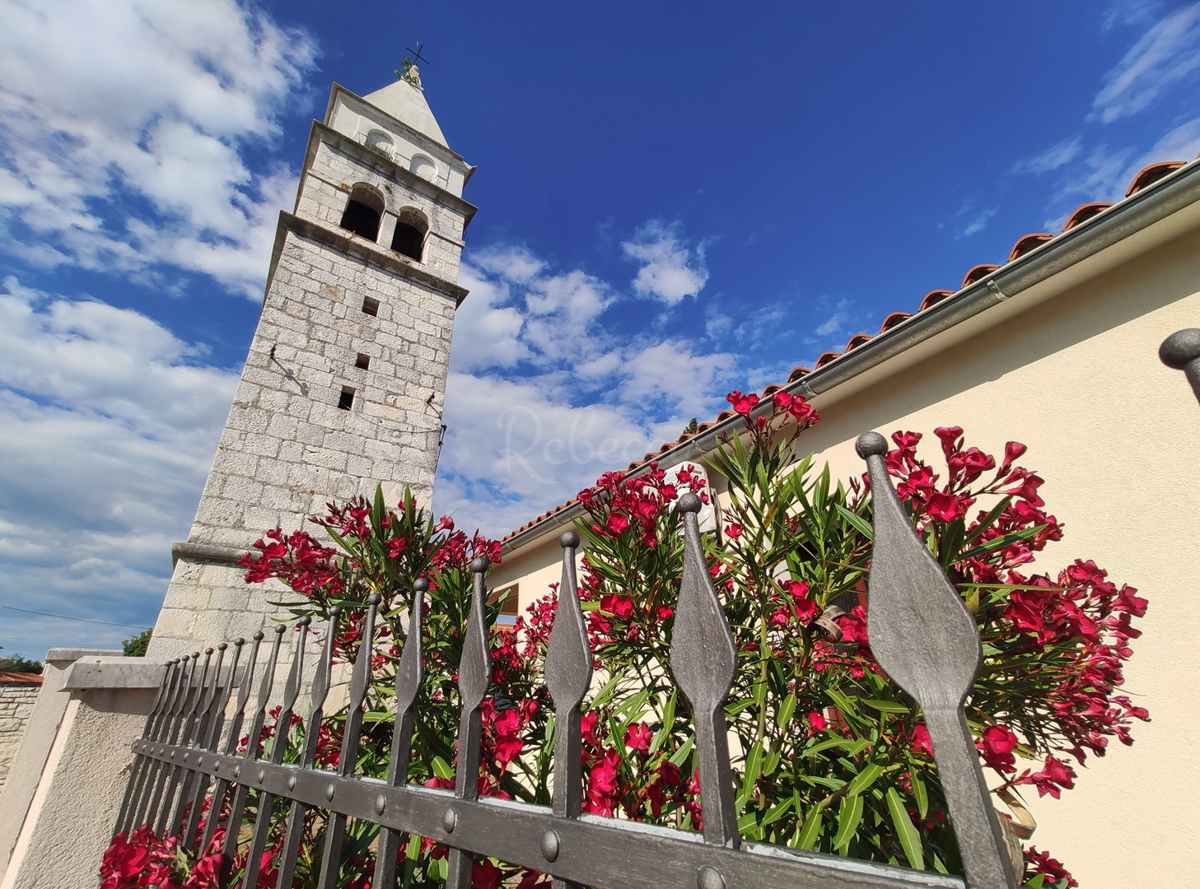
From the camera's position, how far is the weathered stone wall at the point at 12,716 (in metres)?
7.32

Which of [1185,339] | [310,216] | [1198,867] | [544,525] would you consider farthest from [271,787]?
[310,216]

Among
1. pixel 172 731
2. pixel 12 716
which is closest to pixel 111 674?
pixel 172 731

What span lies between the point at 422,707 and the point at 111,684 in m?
1.44

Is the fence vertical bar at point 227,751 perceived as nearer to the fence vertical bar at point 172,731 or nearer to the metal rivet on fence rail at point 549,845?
the fence vertical bar at point 172,731

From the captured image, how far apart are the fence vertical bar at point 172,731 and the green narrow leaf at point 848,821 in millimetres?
1967

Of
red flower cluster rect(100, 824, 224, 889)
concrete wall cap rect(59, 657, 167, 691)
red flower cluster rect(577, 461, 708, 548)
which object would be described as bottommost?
red flower cluster rect(100, 824, 224, 889)

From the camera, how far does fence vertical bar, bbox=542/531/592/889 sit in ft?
2.26

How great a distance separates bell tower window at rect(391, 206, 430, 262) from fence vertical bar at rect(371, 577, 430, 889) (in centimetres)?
894

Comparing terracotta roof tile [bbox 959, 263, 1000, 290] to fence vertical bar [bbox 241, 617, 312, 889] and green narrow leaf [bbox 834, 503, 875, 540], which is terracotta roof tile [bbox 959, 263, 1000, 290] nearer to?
green narrow leaf [bbox 834, 503, 875, 540]

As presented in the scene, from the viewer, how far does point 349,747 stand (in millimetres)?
1065

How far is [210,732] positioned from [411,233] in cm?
937

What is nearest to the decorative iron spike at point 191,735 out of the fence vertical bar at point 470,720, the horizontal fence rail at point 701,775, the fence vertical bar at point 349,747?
the horizontal fence rail at point 701,775

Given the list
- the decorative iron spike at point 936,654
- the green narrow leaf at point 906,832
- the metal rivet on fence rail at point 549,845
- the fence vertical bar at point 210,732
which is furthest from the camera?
the fence vertical bar at point 210,732

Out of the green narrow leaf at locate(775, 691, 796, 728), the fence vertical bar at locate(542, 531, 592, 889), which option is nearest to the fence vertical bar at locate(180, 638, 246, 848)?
the fence vertical bar at locate(542, 531, 592, 889)
